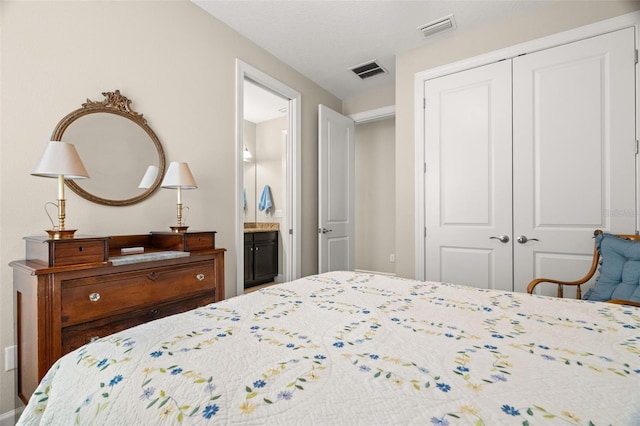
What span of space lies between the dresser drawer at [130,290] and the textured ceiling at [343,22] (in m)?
2.11

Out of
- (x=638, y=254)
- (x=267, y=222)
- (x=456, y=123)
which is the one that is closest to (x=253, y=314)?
(x=638, y=254)

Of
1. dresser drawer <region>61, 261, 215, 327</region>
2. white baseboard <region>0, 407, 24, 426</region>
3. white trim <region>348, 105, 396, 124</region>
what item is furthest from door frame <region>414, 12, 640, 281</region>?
white baseboard <region>0, 407, 24, 426</region>

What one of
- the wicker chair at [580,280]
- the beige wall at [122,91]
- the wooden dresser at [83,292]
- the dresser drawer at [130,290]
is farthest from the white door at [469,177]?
the wooden dresser at [83,292]

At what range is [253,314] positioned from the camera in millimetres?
1094

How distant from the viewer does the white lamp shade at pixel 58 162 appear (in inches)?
56.2

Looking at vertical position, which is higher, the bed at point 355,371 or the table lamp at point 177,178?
the table lamp at point 177,178

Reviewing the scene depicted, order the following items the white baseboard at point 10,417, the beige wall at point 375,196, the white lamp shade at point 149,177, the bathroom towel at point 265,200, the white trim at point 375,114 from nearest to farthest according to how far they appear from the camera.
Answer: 1. the white baseboard at point 10,417
2. the white lamp shade at point 149,177
3. the white trim at point 375,114
4. the beige wall at point 375,196
5. the bathroom towel at point 265,200

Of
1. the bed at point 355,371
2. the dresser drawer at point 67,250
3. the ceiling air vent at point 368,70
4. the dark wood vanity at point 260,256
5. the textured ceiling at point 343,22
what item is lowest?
A: the dark wood vanity at point 260,256

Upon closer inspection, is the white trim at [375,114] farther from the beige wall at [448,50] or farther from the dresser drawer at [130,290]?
the dresser drawer at [130,290]

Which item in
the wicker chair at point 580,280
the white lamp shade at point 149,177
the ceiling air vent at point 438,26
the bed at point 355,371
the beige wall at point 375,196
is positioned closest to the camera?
the bed at point 355,371

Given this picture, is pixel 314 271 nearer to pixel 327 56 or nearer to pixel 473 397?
pixel 327 56

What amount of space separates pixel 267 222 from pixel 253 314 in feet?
14.0

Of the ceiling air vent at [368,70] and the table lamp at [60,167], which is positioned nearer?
the table lamp at [60,167]

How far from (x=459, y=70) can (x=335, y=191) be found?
1845 mm
